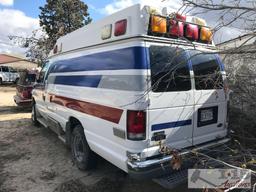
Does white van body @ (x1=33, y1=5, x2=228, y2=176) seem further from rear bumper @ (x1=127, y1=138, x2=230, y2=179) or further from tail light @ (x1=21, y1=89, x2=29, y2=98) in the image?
tail light @ (x1=21, y1=89, x2=29, y2=98)

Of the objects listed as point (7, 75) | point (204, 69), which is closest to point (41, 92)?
point (204, 69)

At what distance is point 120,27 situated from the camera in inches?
168

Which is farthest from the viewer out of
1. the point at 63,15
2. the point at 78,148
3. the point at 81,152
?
the point at 63,15

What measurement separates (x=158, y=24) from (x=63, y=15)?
26284 millimetres

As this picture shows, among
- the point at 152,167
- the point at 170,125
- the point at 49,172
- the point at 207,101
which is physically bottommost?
the point at 49,172

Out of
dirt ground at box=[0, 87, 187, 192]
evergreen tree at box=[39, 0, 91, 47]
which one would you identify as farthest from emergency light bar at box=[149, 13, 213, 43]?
evergreen tree at box=[39, 0, 91, 47]

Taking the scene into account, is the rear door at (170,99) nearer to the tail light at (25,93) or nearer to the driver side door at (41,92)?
the driver side door at (41,92)

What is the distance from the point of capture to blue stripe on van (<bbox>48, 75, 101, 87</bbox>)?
484 centimetres

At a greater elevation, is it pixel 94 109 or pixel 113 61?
pixel 113 61

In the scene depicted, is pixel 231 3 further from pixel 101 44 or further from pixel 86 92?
pixel 86 92

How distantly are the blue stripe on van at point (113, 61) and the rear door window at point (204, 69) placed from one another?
3.26 feet

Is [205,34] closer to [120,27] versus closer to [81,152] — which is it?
[120,27]

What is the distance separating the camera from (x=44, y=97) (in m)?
7.94

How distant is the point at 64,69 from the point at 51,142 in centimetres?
243
